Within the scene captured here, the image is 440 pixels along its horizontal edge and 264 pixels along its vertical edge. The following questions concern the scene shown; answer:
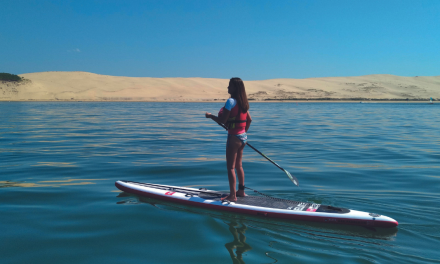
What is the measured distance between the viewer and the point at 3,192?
6.06 meters

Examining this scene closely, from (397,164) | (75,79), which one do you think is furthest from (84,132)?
(75,79)

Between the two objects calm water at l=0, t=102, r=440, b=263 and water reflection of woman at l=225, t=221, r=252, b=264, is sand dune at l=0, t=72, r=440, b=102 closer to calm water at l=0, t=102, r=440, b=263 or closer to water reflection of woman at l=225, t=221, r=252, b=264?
calm water at l=0, t=102, r=440, b=263

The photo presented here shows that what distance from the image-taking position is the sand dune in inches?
2665

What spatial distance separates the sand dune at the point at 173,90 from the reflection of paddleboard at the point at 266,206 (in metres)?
59.4

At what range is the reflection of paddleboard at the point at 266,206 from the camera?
4.46m

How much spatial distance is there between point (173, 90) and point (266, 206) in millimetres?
79392

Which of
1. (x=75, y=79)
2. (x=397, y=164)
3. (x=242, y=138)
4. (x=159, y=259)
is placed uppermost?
(x=75, y=79)

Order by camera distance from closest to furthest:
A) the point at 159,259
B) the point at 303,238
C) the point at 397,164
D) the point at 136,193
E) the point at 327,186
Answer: the point at 159,259 → the point at 303,238 → the point at 136,193 → the point at 327,186 → the point at 397,164

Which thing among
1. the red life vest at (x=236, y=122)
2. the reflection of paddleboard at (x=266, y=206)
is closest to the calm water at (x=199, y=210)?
the reflection of paddleboard at (x=266, y=206)

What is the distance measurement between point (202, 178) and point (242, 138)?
281cm

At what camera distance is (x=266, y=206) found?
4973mm

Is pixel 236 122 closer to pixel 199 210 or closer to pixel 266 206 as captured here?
pixel 266 206

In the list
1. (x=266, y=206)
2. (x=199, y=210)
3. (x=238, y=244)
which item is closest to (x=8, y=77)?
(x=199, y=210)

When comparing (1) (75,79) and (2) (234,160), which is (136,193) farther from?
(1) (75,79)
